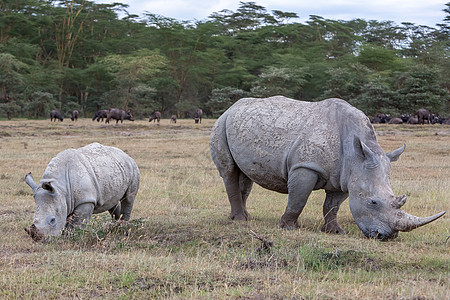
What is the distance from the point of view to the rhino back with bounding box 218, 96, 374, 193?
25.1 feet

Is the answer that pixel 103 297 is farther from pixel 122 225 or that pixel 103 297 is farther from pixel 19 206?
pixel 19 206

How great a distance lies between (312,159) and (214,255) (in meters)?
2.18

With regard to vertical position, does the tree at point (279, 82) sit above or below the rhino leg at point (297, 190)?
below

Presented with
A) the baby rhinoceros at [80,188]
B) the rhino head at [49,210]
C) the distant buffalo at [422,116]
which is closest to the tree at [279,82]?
the distant buffalo at [422,116]

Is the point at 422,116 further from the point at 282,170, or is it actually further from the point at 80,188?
the point at 80,188

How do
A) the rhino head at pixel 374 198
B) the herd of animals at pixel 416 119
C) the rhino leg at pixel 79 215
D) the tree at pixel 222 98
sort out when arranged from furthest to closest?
the tree at pixel 222 98 < the herd of animals at pixel 416 119 < the rhino leg at pixel 79 215 < the rhino head at pixel 374 198

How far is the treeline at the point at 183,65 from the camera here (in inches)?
1865

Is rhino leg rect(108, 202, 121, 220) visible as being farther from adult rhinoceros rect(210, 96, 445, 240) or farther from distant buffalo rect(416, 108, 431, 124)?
distant buffalo rect(416, 108, 431, 124)

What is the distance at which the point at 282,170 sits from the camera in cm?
803

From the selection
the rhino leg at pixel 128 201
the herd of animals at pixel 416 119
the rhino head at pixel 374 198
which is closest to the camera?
the rhino head at pixel 374 198

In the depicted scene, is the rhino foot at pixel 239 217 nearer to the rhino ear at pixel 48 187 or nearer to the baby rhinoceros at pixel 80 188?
the baby rhinoceros at pixel 80 188

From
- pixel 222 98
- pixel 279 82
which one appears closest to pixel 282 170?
pixel 279 82

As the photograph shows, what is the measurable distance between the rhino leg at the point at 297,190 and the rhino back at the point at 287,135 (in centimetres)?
10

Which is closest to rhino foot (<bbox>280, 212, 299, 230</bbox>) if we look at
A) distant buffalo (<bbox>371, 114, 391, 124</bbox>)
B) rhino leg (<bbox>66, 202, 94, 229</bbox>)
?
rhino leg (<bbox>66, 202, 94, 229</bbox>)
